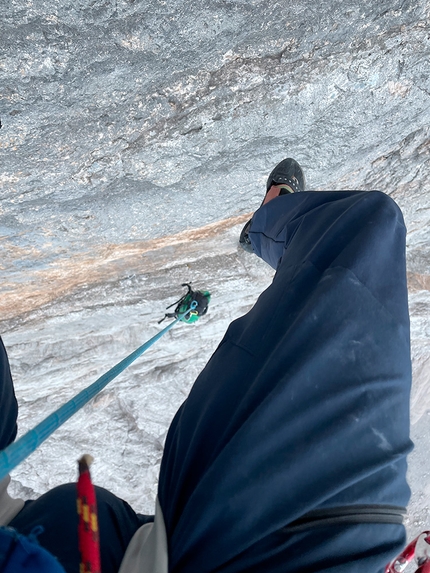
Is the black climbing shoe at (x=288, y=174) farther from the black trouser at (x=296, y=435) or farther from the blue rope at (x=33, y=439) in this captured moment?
the blue rope at (x=33, y=439)

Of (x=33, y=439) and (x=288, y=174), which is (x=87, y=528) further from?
(x=288, y=174)

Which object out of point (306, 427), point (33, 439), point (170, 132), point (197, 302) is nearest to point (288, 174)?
point (170, 132)

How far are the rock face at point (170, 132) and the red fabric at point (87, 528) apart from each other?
1.04m

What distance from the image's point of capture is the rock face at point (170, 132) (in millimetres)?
1139

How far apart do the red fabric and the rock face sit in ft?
3.43

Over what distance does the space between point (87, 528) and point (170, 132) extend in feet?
4.09

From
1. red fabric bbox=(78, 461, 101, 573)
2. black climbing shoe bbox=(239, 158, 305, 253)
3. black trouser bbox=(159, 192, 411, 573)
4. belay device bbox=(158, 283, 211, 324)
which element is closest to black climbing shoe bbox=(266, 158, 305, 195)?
black climbing shoe bbox=(239, 158, 305, 253)

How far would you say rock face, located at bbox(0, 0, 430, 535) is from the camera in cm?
114

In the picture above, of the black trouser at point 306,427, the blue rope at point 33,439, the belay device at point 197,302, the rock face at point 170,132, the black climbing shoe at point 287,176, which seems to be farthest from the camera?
the belay device at point 197,302

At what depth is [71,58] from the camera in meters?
1.11

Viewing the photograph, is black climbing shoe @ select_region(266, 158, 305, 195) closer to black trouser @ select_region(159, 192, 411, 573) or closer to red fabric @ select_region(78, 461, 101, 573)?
black trouser @ select_region(159, 192, 411, 573)

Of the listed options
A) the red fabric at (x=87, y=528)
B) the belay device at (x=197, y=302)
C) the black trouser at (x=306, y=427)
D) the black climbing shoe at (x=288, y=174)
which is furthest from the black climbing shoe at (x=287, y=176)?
the red fabric at (x=87, y=528)

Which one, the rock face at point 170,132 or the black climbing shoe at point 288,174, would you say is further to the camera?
the black climbing shoe at point 288,174

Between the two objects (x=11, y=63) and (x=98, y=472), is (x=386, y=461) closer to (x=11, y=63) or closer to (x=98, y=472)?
(x=11, y=63)
